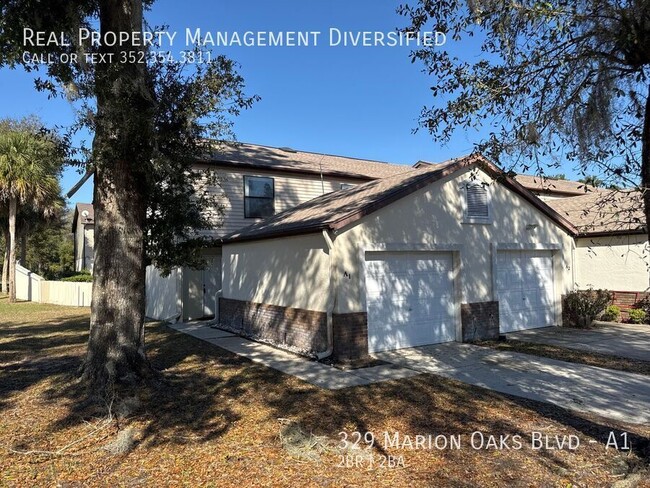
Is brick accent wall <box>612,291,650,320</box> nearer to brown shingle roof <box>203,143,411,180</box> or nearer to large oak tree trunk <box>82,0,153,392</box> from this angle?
brown shingle roof <box>203,143,411,180</box>

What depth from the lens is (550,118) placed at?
5.80 metres

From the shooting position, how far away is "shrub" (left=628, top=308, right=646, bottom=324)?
1390 cm

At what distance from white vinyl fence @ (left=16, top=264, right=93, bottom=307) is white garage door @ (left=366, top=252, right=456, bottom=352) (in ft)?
53.6

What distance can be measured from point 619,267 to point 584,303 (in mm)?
3111

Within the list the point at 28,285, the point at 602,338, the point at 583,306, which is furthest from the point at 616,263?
the point at 28,285

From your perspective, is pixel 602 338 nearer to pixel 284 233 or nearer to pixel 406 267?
pixel 406 267

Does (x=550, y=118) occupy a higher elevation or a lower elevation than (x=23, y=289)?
higher

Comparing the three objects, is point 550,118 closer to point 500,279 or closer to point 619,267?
point 500,279

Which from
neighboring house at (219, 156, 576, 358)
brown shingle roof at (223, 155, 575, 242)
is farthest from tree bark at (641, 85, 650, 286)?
neighboring house at (219, 156, 576, 358)

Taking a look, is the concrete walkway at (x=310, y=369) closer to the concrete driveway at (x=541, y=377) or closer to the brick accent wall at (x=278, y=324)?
the brick accent wall at (x=278, y=324)

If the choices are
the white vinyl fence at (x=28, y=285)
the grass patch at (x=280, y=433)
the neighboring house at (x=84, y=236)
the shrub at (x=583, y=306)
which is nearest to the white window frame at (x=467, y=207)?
the shrub at (x=583, y=306)

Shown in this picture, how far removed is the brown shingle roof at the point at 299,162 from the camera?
16.9 m

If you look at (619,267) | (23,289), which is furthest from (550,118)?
(23,289)

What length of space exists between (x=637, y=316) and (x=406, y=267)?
28.4 ft
